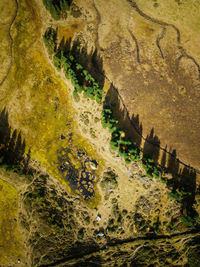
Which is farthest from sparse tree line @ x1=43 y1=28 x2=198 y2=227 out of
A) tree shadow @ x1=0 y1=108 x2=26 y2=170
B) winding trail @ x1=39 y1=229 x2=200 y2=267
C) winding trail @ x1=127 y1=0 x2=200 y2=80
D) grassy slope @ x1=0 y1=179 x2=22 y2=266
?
grassy slope @ x1=0 y1=179 x2=22 y2=266

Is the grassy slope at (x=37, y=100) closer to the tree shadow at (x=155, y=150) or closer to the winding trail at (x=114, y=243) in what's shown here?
the tree shadow at (x=155, y=150)

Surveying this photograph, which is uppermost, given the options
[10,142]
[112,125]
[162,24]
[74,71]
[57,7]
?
[162,24]

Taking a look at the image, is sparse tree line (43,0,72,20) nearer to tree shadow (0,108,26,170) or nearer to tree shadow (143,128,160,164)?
tree shadow (0,108,26,170)

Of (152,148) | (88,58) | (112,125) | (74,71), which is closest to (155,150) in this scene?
(152,148)

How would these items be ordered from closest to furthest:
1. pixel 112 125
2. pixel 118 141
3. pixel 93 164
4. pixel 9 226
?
pixel 112 125
pixel 118 141
pixel 93 164
pixel 9 226

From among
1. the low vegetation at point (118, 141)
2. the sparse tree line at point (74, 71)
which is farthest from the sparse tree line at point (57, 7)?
the low vegetation at point (118, 141)

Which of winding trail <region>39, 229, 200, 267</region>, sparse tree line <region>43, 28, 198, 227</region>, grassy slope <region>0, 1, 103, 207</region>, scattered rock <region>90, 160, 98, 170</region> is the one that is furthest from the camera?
grassy slope <region>0, 1, 103, 207</region>

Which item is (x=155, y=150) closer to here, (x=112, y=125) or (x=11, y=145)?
(x=112, y=125)
